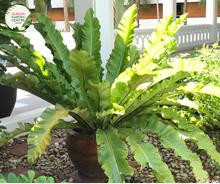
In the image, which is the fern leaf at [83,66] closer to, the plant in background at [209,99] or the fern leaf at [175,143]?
the fern leaf at [175,143]

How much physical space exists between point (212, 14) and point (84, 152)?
10.8 metres

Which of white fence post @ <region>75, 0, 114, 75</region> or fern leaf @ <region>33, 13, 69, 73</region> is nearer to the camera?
fern leaf @ <region>33, 13, 69, 73</region>

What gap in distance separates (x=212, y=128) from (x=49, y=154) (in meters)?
1.32

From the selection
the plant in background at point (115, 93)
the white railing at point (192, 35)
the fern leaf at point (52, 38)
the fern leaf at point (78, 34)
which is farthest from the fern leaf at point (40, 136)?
the white railing at point (192, 35)

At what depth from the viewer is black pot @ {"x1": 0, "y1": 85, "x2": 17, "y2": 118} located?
288 cm

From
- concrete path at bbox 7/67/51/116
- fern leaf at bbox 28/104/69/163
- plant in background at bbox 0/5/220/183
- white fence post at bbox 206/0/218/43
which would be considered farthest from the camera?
white fence post at bbox 206/0/218/43

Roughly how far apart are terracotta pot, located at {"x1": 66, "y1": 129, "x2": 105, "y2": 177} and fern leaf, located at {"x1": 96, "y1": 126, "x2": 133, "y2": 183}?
145mm

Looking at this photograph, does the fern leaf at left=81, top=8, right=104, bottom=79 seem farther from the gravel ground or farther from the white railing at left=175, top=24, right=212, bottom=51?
the white railing at left=175, top=24, right=212, bottom=51

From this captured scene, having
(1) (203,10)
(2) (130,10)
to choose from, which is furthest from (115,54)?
(1) (203,10)

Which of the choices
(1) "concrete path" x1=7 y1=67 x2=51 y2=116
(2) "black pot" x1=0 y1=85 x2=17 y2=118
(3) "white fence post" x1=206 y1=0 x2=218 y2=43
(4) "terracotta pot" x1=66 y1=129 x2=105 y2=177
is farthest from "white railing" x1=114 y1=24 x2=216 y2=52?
(4) "terracotta pot" x1=66 y1=129 x2=105 y2=177

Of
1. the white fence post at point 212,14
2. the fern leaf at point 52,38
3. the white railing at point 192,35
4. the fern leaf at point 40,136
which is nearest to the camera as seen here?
the fern leaf at point 40,136

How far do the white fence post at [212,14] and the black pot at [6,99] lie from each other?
984cm

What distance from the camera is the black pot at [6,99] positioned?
2.88 metres

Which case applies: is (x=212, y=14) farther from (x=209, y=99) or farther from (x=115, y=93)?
(x=115, y=93)
